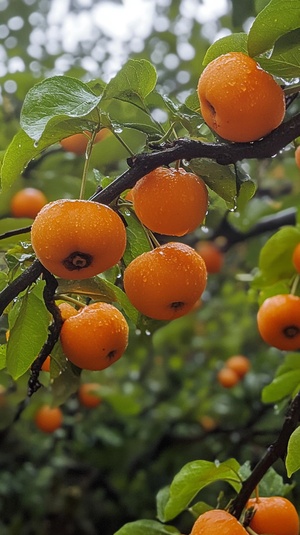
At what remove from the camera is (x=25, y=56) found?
10.9ft

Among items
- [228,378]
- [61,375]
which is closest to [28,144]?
[61,375]

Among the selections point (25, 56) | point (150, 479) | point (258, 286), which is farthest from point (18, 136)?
point (150, 479)

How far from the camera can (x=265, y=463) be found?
1.25m

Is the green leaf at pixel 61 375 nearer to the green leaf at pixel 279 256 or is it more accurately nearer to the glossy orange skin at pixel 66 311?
the glossy orange skin at pixel 66 311

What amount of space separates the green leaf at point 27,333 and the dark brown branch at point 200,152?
221 millimetres

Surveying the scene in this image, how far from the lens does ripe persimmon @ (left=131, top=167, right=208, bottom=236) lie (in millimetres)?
1018

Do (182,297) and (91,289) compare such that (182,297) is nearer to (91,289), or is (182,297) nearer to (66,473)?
(91,289)

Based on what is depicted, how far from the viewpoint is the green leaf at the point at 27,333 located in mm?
1097

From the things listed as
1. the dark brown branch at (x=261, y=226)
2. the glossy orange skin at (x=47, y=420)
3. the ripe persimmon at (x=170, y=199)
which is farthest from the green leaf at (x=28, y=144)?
the glossy orange skin at (x=47, y=420)

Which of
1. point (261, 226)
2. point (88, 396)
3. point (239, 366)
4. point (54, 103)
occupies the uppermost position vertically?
point (54, 103)

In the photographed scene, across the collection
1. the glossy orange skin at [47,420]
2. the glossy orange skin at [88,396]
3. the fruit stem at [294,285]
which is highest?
the fruit stem at [294,285]

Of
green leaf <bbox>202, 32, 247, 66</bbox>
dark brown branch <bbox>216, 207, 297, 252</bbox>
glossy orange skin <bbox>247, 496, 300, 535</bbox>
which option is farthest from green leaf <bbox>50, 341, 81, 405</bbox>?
dark brown branch <bbox>216, 207, 297, 252</bbox>

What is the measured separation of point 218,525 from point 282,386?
567 millimetres

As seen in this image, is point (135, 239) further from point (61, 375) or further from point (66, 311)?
point (61, 375)
